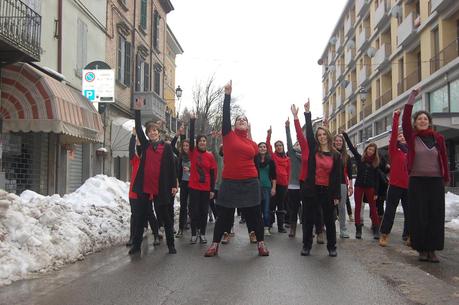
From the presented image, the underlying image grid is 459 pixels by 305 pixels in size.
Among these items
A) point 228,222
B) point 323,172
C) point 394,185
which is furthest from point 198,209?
point 394,185

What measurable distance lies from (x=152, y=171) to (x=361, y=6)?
4266 centimetres

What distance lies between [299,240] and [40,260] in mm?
4615

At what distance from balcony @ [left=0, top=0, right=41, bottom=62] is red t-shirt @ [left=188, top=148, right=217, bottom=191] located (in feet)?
16.1

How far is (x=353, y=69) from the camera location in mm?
51469

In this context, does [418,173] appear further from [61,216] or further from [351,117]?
[351,117]

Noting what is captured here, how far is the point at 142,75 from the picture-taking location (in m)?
26.4

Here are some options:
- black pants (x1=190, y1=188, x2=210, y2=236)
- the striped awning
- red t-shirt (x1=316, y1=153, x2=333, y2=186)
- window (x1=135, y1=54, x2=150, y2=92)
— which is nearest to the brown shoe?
red t-shirt (x1=316, y1=153, x2=333, y2=186)

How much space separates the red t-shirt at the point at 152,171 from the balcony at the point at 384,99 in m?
32.5

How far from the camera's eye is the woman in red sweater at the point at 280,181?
35.0 feet

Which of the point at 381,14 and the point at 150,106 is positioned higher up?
the point at 381,14

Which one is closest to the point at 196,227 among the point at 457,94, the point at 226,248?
the point at 226,248

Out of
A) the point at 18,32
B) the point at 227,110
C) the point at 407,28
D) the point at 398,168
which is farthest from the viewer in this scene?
the point at 407,28

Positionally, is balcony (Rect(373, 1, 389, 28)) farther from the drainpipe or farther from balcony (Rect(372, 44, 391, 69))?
the drainpipe

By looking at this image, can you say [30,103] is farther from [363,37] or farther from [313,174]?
[363,37]
